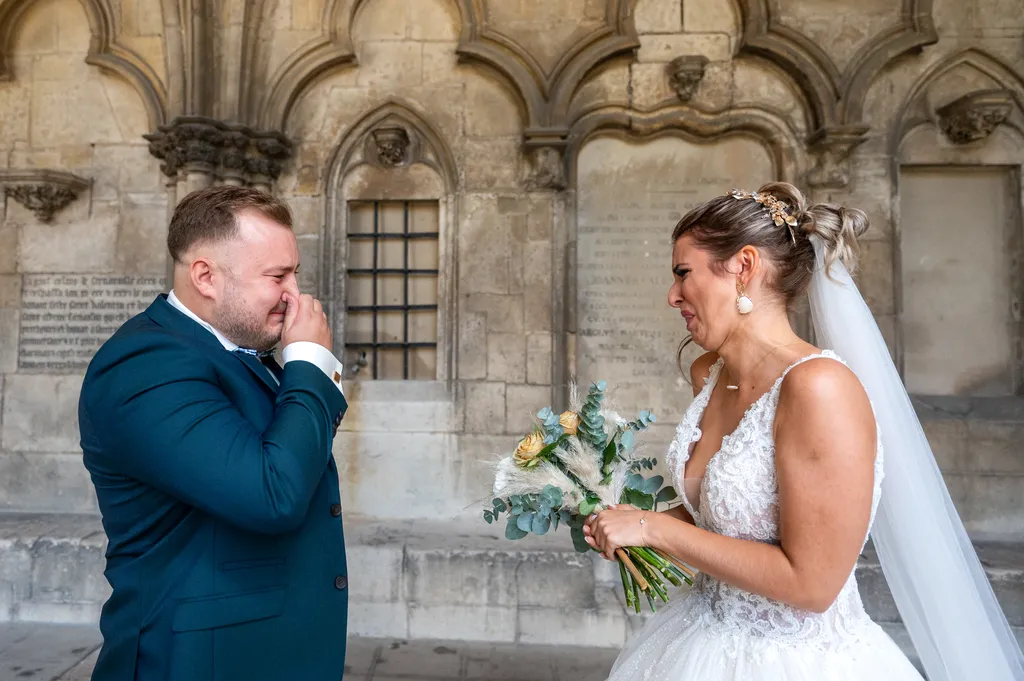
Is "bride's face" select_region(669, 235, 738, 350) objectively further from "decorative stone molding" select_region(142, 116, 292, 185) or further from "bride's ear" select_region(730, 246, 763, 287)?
"decorative stone molding" select_region(142, 116, 292, 185)

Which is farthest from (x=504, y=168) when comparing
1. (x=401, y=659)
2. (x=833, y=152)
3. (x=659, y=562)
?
(x=659, y=562)

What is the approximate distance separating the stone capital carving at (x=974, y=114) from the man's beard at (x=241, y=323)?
16.6 feet

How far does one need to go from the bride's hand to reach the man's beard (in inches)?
32.1

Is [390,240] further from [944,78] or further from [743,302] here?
[944,78]

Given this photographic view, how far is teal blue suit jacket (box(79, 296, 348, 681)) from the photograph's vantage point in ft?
3.56

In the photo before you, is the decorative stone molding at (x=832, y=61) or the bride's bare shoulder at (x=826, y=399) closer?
the bride's bare shoulder at (x=826, y=399)

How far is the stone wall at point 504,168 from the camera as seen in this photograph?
452 cm

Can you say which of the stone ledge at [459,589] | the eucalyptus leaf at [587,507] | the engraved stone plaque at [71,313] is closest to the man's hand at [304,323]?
the eucalyptus leaf at [587,507]

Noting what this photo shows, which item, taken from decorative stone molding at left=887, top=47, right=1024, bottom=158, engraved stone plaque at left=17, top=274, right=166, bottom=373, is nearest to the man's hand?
engraved stone plaque at left=17, top=274, right=166, bottom=373

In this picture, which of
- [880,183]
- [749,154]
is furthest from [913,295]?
[749,154]

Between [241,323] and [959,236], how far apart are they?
530cm

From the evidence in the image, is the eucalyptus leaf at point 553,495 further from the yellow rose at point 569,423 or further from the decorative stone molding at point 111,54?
the decorative stone molding at point 111,54

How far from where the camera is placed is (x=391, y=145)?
15.1ft

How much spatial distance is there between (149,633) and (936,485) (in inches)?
71.8
